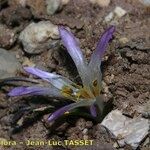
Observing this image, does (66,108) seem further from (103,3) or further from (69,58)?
(103,3)

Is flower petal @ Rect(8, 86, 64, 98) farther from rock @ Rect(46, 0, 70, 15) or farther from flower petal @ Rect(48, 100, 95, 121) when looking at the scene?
rock @ Rect(46, 0, 70, 15)

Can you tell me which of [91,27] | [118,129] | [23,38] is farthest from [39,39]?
[118,129]

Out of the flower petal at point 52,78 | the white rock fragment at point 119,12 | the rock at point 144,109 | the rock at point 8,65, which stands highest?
the white rock fragment at point 119,12

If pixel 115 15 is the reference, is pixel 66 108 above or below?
below

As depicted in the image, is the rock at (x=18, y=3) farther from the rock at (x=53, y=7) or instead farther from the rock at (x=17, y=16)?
the rock at (x=53, y=7)

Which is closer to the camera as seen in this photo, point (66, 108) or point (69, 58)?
point (66, 108)

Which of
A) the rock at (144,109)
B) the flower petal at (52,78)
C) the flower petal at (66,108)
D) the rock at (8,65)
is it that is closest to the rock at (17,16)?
the rock at (8,65)

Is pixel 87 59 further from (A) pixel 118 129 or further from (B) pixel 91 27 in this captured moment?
(A) pixel 118 129

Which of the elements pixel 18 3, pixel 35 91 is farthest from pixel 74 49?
pixel 18 3
